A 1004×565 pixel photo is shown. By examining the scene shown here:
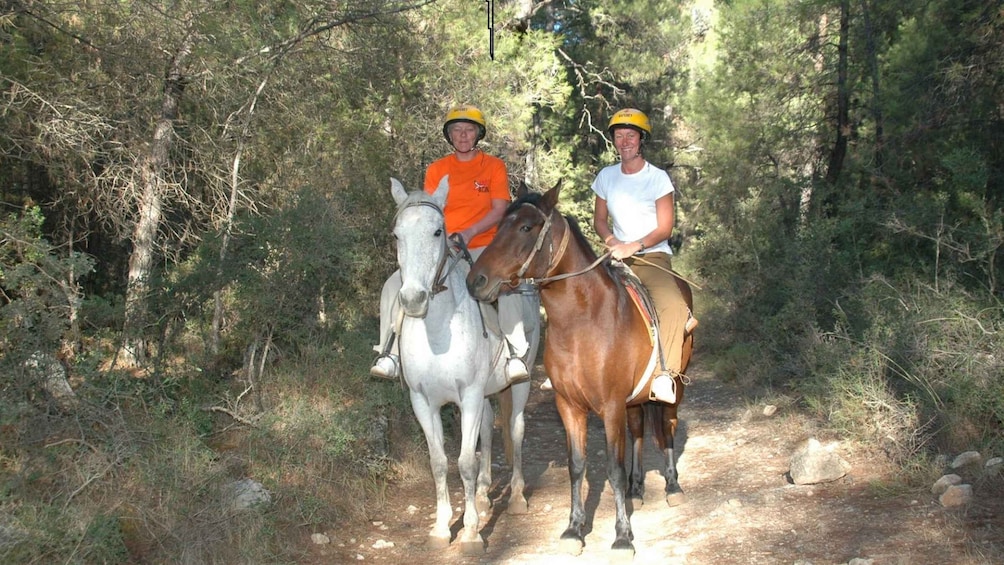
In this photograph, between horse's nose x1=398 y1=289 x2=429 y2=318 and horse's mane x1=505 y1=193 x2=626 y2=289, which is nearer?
horse's nose x1=398 y1=289 x2=429 y2=318

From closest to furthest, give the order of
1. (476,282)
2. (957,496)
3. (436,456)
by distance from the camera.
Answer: (476,282), (957,496), (436,456)

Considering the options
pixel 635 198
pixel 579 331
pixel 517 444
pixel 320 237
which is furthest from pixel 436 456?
pixel 320 237

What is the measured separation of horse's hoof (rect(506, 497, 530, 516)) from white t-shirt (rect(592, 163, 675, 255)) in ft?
8.14

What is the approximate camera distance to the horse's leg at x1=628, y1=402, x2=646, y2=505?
729 cm

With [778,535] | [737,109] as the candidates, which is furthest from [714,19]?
[778,535]

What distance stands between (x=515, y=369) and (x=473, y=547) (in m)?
1.39

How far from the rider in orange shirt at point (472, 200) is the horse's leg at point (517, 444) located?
949mm

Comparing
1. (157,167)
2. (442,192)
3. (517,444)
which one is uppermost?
(157,167)

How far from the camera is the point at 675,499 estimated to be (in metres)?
7.24

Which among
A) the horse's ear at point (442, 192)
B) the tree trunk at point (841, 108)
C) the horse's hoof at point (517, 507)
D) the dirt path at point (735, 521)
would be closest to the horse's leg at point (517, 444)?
the horse's hoof at point (517, 507)

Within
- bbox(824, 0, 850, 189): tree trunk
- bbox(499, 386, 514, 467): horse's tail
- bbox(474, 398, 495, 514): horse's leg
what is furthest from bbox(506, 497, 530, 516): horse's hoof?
bbox(824, 0, 850, 189): tree trunk

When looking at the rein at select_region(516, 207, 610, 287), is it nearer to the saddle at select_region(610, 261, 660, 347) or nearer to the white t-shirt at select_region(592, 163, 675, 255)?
the saddle at select_region(610, 261, 660, 347)

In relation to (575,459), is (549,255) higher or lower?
higher

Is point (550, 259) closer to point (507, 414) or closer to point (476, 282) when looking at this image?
point (476, 282)
